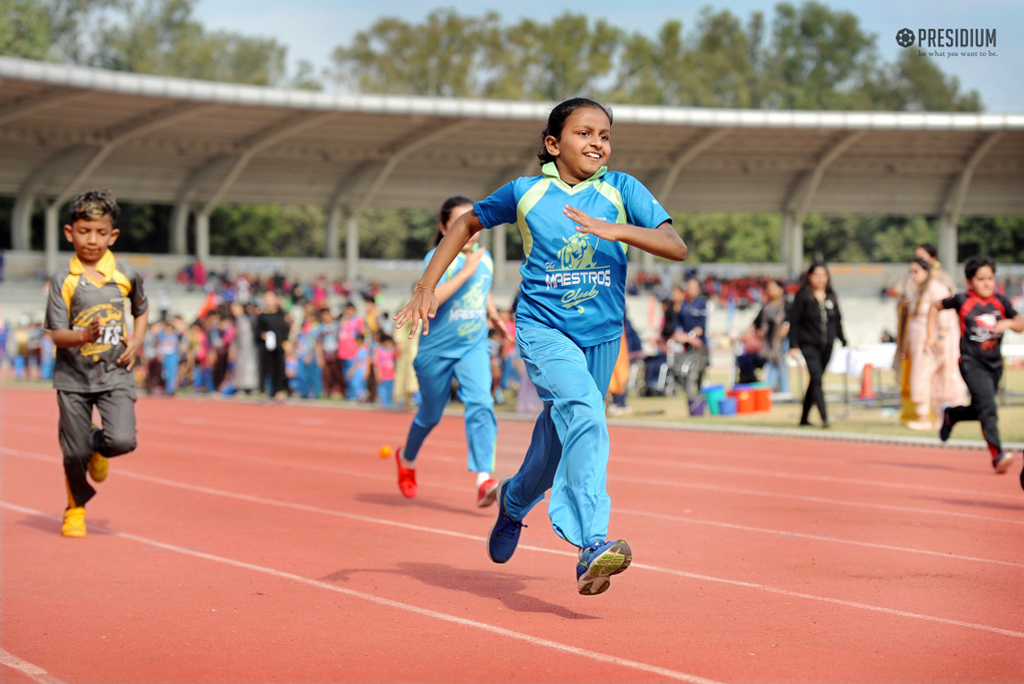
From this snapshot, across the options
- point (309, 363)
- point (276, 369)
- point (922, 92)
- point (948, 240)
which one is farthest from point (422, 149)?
point (922, 92)

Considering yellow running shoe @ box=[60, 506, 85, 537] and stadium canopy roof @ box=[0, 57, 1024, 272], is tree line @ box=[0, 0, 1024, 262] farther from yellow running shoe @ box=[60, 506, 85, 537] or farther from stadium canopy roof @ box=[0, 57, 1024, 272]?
yellow running shoe @ box=[60, 506, 85, 537]

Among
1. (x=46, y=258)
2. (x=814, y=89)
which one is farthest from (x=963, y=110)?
(x=46, y=258)

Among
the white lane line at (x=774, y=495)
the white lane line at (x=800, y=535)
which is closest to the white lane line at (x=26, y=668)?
the white lane line at (x=800, y=535)

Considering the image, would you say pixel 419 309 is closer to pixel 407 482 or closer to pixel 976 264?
pixel 407 482

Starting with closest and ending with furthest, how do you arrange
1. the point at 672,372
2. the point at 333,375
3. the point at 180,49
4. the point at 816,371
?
the point at 816,371, the point at 672,372, the point at 333,375, the point at 180,49

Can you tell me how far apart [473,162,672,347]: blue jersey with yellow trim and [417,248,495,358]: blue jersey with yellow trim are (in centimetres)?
307

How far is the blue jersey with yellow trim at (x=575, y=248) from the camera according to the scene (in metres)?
4.65

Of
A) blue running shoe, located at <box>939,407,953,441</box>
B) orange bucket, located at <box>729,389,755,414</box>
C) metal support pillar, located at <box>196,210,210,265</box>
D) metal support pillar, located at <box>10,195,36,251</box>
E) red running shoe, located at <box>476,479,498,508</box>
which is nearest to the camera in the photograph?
red running shoe, located at <box>476,479,498,508</box>

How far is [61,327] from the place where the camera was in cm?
670

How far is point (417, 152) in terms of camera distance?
46.4 metres

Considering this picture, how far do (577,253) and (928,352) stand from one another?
9.56 metres

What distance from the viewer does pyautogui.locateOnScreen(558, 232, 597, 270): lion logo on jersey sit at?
4645mm

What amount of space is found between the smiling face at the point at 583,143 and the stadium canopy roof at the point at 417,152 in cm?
3379

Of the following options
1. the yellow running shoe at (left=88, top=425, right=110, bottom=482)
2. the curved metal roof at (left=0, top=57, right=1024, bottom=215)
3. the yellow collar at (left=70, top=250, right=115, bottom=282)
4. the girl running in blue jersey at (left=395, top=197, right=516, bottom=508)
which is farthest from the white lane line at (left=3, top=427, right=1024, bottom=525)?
the curved metal roof at (left=0, top=57, right=1024, bottom=215)
